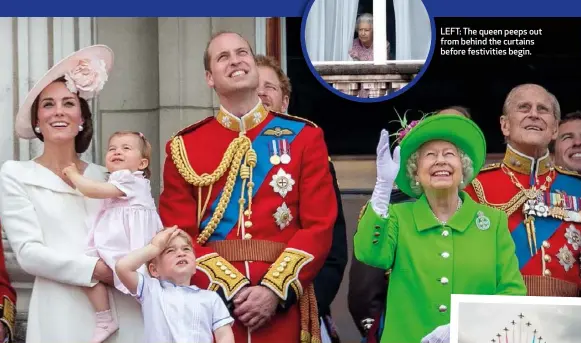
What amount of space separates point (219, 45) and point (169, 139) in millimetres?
478

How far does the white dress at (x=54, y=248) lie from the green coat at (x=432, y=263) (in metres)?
1.10

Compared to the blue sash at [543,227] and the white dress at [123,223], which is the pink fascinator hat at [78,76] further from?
the blue sash at [543,227]

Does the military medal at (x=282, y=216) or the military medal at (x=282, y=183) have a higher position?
the military medal at (x=282, y=183)

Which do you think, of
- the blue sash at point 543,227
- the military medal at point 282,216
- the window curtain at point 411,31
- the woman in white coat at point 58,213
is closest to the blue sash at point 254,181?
the military medal at point 282,216

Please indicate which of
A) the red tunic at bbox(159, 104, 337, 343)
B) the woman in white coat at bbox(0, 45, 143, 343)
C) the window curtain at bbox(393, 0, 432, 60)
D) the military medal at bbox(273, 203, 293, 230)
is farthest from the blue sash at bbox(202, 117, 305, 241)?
the window curtain at bbox(393, 0, 432, 60)

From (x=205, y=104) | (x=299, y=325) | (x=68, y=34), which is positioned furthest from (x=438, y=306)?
(x=68, y=34)

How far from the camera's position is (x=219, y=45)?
534cm

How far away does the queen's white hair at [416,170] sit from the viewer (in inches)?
208

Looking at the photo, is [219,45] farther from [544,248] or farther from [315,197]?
[544,248]

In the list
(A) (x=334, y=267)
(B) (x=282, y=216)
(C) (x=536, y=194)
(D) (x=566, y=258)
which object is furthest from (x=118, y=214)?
(D) (x=566, y=258)

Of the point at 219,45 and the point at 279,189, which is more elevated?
the point at 219,45

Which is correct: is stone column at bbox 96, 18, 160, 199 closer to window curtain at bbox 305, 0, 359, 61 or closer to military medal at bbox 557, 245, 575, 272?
window curtain at bbox 305, 0, 359, 61

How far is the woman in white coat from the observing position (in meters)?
5.20

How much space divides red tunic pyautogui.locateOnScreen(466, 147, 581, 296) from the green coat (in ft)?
0.35
